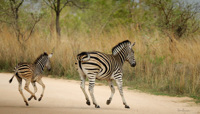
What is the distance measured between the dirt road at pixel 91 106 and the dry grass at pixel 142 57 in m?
0.95

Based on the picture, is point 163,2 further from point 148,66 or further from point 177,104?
point 177,104

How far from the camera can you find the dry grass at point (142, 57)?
36.7 feet

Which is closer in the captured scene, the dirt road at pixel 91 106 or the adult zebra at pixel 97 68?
the dirt road at pixel 91 106

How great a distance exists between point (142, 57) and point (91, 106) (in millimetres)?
5886

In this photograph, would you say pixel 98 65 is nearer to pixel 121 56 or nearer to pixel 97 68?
pixel 97 68

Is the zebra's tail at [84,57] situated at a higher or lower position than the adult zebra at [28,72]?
higher

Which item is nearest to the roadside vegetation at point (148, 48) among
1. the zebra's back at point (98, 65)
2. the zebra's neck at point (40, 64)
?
the zebra's back at point (98, 65)

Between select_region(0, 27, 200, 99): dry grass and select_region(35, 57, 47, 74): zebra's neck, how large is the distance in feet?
14.8

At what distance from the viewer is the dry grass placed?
36.7 ft

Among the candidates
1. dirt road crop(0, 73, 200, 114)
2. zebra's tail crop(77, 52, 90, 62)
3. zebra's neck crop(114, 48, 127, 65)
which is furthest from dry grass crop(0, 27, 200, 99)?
zebra's tail crop(77, 52, 90, 62)

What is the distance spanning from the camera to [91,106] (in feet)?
25.0

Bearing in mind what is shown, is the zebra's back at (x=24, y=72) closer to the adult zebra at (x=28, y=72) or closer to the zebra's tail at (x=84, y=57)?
the adult zebra at (x=28, y=72)

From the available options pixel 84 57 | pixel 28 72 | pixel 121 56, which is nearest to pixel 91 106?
pixel 84 57

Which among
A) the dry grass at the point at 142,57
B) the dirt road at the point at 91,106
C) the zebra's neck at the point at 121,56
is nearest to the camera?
the dirt road at the point at 91,106
